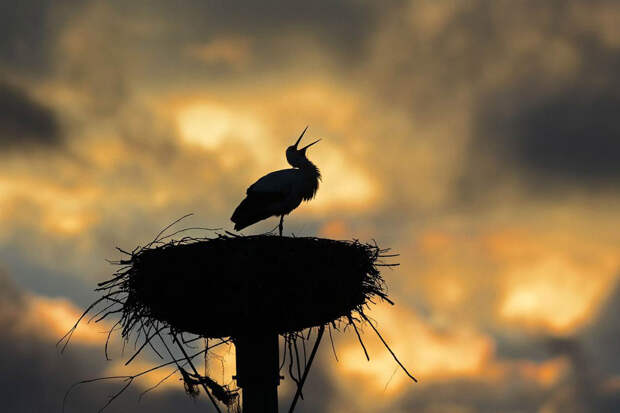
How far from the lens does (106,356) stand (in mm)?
10539

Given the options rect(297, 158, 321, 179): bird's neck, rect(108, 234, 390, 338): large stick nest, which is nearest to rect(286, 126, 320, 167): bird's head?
rect(297, 158, 321, 179): bird's neck

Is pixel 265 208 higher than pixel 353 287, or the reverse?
pixel 265 208

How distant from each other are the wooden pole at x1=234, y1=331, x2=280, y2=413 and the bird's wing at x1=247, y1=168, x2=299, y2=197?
2.60 m

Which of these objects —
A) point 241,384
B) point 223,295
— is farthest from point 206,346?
point 223,295

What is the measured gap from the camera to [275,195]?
479 inches

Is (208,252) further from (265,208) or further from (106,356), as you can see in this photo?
(265,208)

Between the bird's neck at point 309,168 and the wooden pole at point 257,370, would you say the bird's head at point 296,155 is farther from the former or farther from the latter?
the wooden pole at point 257,370

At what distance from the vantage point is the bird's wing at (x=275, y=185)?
479 inches

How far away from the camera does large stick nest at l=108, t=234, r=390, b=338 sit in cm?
916

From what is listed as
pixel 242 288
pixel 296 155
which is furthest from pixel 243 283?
pixel 296 155

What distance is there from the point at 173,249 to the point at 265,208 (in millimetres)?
2768

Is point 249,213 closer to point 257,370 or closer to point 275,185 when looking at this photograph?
point 275,185

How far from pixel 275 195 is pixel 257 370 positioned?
113 inches

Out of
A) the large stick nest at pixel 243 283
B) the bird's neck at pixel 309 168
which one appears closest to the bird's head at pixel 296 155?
the bird's neck at pixel 309 168
